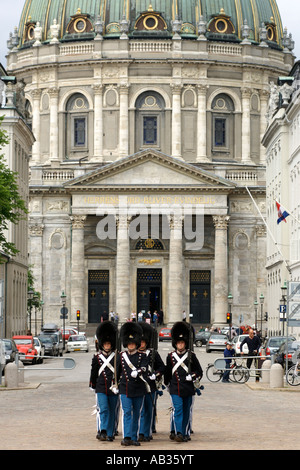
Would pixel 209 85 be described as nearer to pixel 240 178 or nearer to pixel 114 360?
pixel 240 178

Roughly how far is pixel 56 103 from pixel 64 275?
1799cm

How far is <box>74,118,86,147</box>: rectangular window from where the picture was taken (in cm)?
12788

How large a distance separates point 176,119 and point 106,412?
342 ft

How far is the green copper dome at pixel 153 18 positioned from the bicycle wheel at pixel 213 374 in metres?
83.5

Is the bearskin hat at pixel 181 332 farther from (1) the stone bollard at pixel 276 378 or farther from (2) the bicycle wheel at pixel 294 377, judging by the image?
(2) the bicycle wheel at pixel 294 377

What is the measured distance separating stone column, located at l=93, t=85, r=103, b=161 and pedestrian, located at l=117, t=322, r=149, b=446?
103m

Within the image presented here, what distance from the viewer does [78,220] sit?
4515 inches

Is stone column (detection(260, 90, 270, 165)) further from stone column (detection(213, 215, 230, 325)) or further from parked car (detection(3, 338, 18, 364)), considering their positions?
parked car (detection(3, 338, 18, 364))

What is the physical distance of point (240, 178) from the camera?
119312 millimetres

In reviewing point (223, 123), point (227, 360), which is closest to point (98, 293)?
point (223, 123)

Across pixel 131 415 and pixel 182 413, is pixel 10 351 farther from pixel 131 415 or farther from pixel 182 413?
pixel 131 415

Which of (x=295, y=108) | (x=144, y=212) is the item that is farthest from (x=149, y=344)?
(x=144, y=212)

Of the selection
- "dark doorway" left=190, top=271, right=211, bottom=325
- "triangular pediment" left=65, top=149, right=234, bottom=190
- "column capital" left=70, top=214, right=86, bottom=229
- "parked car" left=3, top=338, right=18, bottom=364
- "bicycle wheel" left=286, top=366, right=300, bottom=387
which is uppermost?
"triangular pediment" left=65, top=149, right=234, bottom=190

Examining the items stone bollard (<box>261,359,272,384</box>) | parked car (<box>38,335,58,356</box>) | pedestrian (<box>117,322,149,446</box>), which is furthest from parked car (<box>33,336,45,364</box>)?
pedestrian (<box>117,322,149,446</box>)
